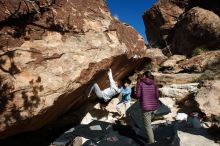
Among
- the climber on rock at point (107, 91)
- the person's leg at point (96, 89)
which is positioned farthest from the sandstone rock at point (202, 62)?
the person's leg at point (96, 89)

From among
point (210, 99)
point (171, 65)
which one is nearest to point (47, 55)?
point (210, 99)

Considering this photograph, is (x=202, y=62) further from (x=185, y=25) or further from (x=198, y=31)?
(x=185, y=25)

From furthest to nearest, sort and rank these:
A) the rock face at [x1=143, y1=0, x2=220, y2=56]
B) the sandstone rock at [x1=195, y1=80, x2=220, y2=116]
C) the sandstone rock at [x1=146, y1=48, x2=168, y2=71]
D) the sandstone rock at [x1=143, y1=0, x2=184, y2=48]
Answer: the sandstone rock at [x1=143, y1=0, x2=184, y2=48], the rock face at [x1=143, y1=0, x2=220, y2=56], the sandstone rock at [x1=146, y1=48, x2=168, y2=71], the sandstone rock at [x1=195, y1=80, x2=220, y2=116]

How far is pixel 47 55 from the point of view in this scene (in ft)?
25.6

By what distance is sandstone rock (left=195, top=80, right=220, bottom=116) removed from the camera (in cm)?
941

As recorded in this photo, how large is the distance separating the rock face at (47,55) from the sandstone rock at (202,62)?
15.9 feet

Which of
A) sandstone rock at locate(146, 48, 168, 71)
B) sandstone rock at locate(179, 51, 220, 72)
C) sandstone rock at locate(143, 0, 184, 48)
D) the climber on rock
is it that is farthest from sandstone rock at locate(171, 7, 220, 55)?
the climber on rock

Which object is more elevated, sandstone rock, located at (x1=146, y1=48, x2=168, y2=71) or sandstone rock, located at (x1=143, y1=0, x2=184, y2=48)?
sandstone rock, located at (x1=143, y1=0, x2=184, y2=48)

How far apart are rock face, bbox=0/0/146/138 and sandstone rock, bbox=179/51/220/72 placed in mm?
4860

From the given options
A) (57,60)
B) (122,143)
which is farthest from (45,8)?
(122,143)

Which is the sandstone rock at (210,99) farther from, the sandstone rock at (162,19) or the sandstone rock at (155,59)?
the sandstone rock at (162,19)

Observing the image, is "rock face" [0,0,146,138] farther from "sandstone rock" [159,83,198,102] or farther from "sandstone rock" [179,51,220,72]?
"sandstone rock" [179,51,220,72]

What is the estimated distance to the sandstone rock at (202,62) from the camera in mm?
13172

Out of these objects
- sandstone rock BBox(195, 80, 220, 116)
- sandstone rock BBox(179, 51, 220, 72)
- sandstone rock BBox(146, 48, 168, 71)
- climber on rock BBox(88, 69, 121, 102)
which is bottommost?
sandstone rock BBox(195, 80, 220, 116)
